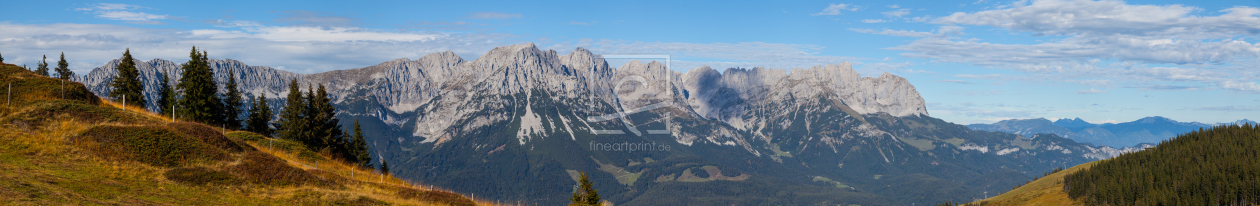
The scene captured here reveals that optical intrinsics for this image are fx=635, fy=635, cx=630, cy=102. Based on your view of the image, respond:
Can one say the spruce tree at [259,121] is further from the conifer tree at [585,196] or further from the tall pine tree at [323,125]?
the conifer tree at [585,196]

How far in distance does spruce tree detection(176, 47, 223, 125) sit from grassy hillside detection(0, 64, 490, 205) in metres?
38.7

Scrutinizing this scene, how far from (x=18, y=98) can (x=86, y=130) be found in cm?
869

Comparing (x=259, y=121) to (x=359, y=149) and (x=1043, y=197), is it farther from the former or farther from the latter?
(x=1043, y=197)

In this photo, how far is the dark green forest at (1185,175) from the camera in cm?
13875

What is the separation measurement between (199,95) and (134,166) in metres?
56.0

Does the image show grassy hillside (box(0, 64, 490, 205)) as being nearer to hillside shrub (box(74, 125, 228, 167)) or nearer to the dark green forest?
hillside shrub (box(74, 125, 228, 167))

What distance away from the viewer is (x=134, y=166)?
3064cm

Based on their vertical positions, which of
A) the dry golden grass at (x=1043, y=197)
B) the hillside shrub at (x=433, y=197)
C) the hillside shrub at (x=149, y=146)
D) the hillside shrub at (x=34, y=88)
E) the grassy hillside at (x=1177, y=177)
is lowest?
the dry golden grass at (x=1043, y=197)

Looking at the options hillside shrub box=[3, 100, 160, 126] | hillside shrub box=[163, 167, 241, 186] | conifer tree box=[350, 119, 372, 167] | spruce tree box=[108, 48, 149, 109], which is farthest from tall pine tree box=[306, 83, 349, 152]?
hillside shrub box=[163, 167, 241, 186]

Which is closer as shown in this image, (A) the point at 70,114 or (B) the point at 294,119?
(A) the point at 70,114

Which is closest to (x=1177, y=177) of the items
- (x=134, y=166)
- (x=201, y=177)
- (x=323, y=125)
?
(x=323, y=125)

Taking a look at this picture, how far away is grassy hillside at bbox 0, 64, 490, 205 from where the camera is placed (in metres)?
26.6

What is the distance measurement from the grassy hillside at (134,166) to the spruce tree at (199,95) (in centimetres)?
3869

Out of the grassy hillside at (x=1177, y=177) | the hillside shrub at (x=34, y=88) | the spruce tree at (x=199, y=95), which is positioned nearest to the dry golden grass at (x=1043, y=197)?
the grassy hillside at (x=1177, y=177)
